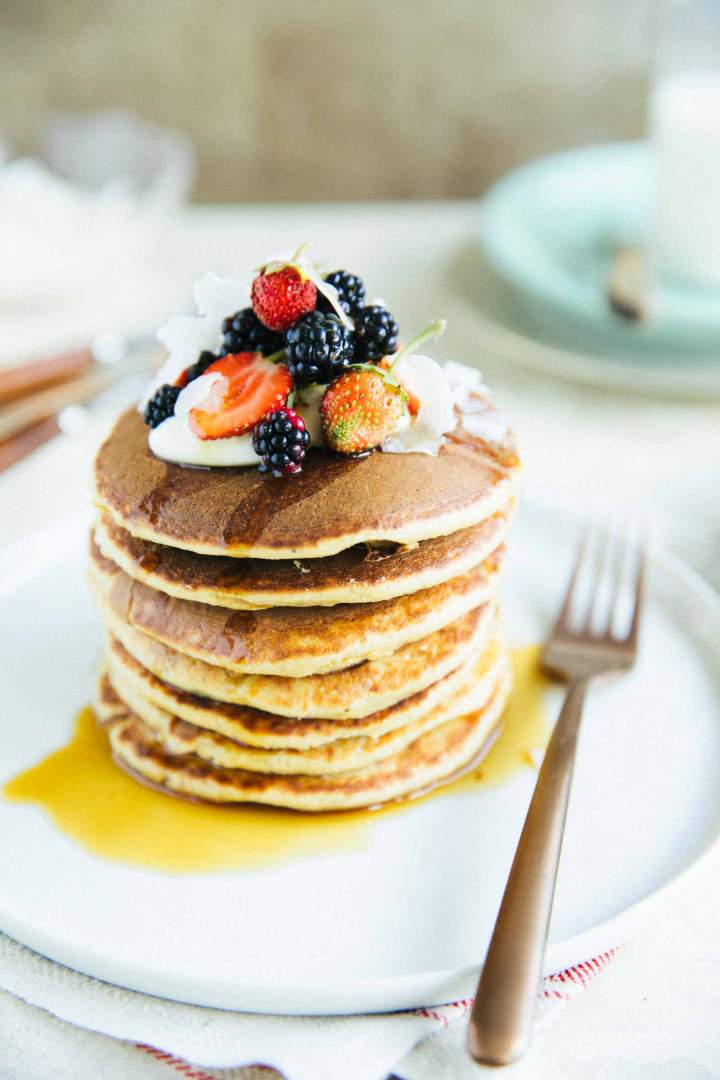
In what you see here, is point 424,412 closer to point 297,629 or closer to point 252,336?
point 252,336

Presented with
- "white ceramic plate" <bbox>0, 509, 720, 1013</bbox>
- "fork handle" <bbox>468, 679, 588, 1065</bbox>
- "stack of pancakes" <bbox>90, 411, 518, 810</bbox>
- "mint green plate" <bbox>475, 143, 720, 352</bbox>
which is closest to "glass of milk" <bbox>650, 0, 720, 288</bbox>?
"mint green plate" <bbox>475, 143, 720, 352</bbox>

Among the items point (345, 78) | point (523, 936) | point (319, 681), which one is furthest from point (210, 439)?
point (345, 78)

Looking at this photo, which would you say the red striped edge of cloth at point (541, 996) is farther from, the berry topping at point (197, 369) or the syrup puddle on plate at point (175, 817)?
the berry topping at point (197, 369)

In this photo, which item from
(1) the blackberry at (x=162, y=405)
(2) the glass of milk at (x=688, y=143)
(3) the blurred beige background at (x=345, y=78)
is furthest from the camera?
(3) the blurred beige background at (x=345, y=78)

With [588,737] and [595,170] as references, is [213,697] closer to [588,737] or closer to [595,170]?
[588,737]

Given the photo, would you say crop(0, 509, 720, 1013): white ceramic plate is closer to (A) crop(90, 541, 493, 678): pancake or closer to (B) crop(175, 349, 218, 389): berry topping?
(A) crop(90, 541, 493, 678): pancake

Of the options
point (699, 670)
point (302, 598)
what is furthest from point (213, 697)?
point (699, 670)

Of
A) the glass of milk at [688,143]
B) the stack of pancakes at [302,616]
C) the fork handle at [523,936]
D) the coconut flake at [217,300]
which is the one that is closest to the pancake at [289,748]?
the stack of pancakes at [302,616]
